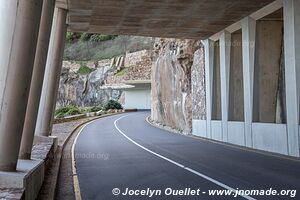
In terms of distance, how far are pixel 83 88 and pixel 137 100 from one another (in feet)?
41.5

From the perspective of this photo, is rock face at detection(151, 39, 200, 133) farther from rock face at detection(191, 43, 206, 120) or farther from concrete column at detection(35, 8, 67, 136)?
concrete column at detection(35, 8, 67, 136)

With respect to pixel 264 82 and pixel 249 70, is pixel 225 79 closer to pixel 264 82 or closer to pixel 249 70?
pixel 249 70

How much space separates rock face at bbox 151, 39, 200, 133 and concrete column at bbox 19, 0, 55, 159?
21682mm

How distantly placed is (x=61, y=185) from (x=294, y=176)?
19.5 ft

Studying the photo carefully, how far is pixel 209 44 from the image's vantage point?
2769 centimetres

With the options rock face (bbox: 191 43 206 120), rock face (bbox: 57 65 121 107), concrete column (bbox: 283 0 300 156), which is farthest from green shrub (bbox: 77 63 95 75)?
concrete column (bbox: 283 0 300 156)

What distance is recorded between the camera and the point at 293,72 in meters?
16.3

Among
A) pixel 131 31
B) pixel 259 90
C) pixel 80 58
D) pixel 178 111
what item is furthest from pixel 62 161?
pixel 80 58

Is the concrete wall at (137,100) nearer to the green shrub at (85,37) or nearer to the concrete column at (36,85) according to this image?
the green shrub at (85,37)

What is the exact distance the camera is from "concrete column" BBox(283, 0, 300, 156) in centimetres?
1605

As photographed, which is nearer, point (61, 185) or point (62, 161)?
point (61, 185)

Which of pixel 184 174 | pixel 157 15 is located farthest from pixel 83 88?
pixel 184 174

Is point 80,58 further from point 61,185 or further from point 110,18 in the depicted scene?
point 61,185

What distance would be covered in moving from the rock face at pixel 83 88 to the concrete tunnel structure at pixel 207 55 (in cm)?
5443
